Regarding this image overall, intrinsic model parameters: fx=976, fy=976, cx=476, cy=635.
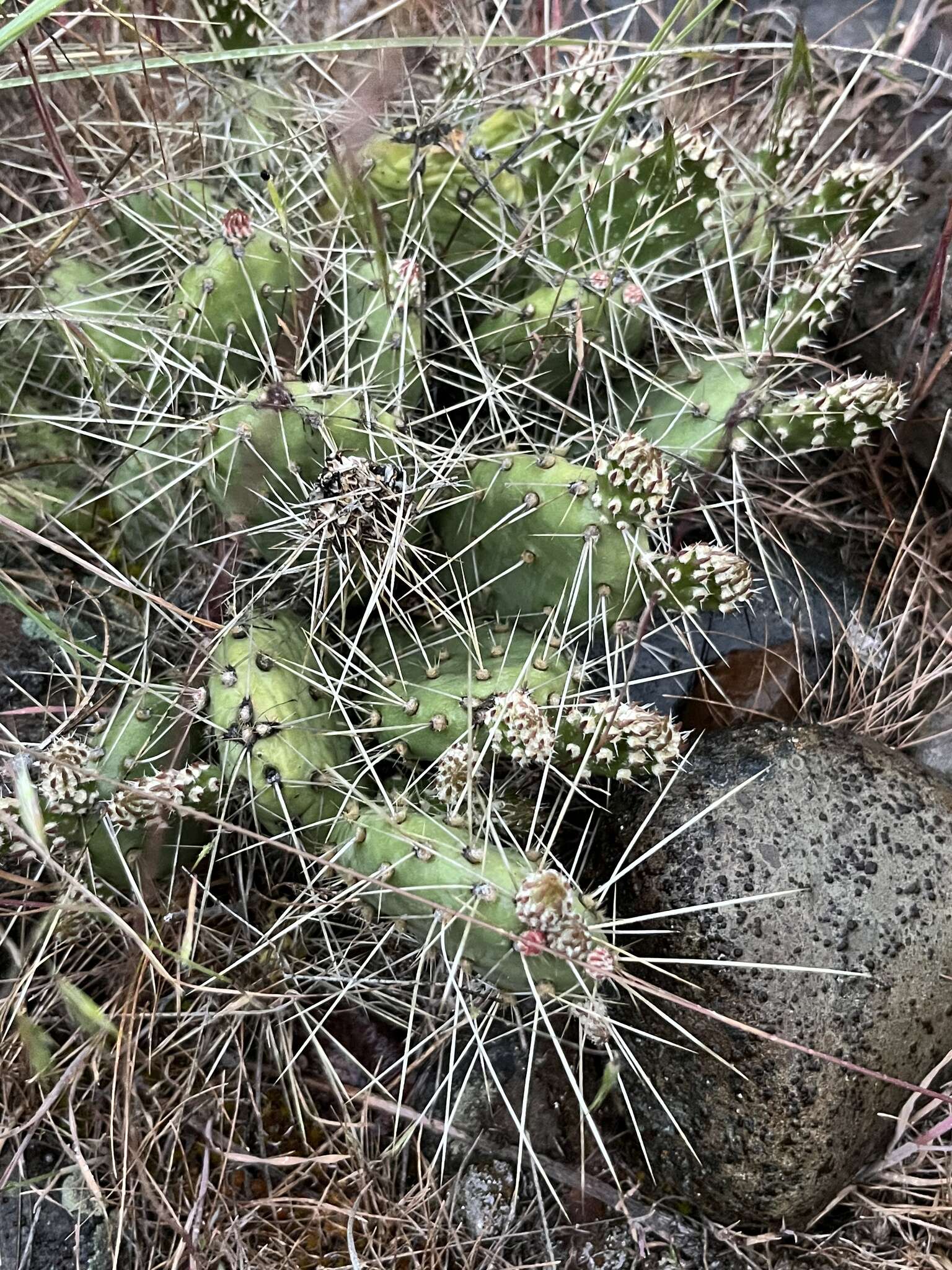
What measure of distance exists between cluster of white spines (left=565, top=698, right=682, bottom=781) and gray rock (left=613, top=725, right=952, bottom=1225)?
296mm

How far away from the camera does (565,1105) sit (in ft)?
5.61

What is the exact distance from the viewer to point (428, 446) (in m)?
1.54

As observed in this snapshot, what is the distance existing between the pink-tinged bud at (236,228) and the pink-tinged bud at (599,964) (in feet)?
3.85

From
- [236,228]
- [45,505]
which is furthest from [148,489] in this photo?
[236,228]

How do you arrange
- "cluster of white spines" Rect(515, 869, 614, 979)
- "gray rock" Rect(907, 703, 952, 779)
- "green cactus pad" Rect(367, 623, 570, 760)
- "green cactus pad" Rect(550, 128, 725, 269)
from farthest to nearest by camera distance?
"gray rock" Rect(907, 703, 952, 779)
"green cactus pad" Rect(550, 128, 725, 269)
"green cactus pad" Rect(367, 623, 570, 760)
"cluster of white spines" Rect(515, 869, 614, 979)

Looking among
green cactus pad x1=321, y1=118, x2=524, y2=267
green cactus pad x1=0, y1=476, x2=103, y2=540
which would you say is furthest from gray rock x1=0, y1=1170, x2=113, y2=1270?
green cactus pad x1=321, y1=118, x2=524, y2=267

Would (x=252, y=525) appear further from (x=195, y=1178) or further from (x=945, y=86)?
(x=945, y=86)

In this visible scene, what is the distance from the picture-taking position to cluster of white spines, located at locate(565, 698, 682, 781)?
1.36 m

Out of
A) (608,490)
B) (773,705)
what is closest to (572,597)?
(608,490)

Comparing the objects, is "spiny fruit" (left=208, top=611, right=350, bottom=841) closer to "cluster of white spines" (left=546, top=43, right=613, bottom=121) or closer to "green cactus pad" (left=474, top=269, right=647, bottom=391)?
"green cactus pad" (left=474, top=269, right=647, bottom=391)

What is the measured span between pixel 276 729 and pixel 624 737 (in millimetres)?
496

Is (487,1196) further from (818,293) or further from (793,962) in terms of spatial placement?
(818,293)

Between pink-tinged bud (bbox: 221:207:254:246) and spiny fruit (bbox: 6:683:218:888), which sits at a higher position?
pink-tinged bud (bbox: 221:207:254:246)

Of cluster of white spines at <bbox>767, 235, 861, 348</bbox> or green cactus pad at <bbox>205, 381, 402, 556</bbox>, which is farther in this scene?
cluster of white spines at <bbox>767, 235, 861, 348</bbox>
